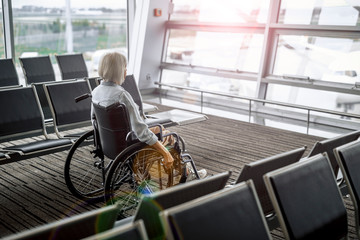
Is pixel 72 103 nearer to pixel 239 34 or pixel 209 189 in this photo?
pixel 209 189

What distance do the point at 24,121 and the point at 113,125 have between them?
1238 millimetres

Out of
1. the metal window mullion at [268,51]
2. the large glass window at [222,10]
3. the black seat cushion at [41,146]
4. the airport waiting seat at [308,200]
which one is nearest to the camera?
the airport waiting seat at [308,200]

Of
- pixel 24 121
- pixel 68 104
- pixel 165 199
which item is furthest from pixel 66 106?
pixel 165 199

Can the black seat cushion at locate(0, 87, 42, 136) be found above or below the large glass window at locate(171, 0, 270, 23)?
below

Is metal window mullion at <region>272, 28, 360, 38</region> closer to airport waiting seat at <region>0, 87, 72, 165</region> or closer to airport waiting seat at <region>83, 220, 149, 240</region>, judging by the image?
airport waiting seat at <region>0, 87, 72, 165</region>

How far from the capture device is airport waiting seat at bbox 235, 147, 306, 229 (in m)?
2.04

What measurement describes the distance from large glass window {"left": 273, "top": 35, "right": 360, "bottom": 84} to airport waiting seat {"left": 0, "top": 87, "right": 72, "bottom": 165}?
4281mm

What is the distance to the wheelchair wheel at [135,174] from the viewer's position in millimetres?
3111

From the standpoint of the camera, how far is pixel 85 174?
423 cm

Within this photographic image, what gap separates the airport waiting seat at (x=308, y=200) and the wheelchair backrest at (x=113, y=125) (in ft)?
5.12

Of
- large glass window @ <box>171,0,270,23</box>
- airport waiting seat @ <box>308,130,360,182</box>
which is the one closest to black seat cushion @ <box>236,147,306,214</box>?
airport waiting seat @ <box>308,130,360,182</box>

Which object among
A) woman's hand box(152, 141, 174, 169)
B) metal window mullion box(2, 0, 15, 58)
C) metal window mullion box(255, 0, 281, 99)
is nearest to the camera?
woman's hand box(152, 141, 174, 169)

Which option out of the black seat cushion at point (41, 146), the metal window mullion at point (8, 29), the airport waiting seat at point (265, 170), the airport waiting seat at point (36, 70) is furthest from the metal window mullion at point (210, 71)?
the airport waiting seat at point (265, 170)

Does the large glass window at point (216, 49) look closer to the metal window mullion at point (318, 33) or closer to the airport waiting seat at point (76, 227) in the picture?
the metal window mullion at point (318, 33)
